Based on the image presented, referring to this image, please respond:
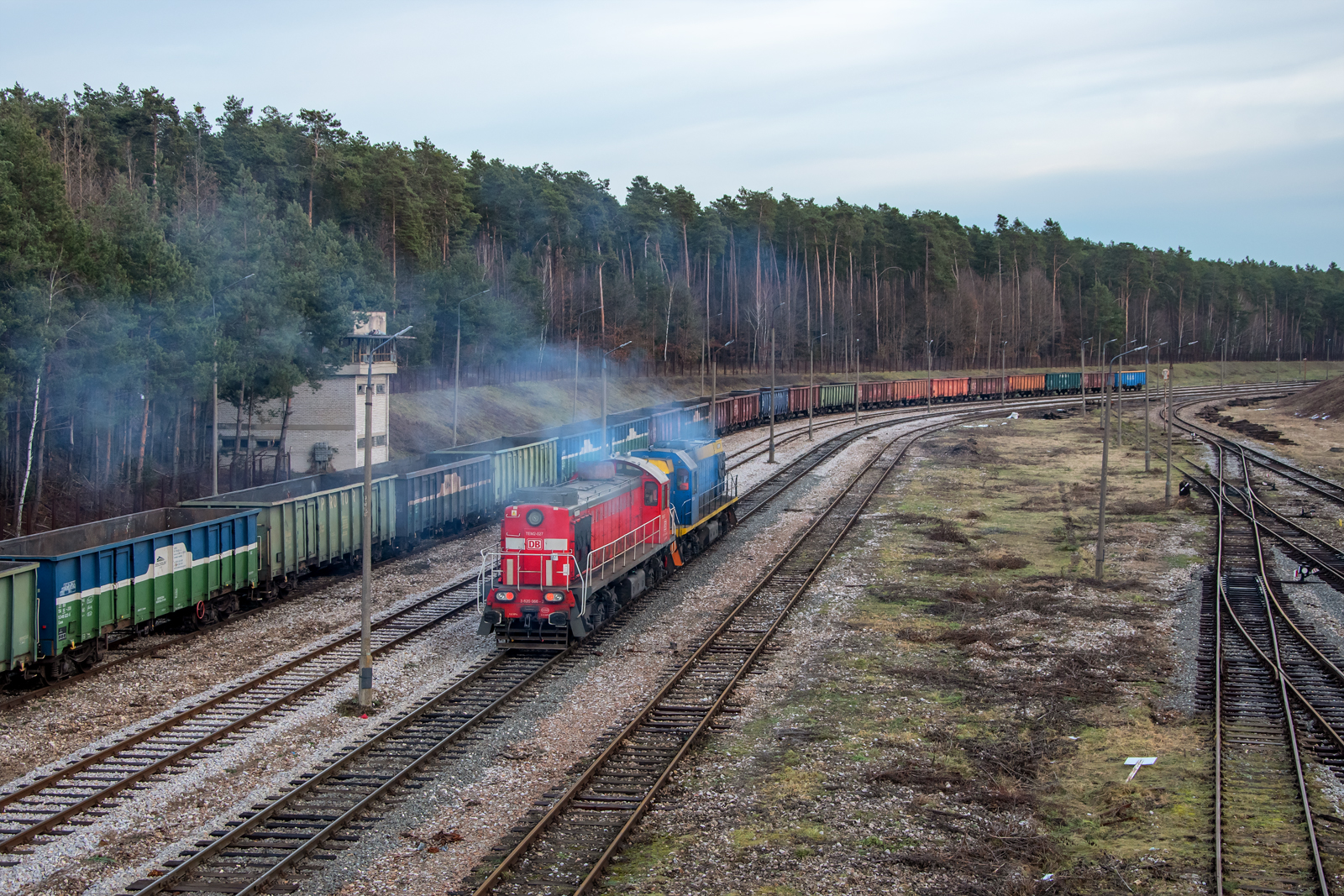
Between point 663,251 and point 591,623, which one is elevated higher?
point 663,251

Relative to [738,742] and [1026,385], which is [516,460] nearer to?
[738,742]

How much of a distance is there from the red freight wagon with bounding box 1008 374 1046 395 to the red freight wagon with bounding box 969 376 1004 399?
111 centimetres

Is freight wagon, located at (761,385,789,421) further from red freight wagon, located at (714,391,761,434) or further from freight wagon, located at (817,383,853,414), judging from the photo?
freight wagon, located at (817,383,853,414)

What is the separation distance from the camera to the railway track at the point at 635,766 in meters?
12.3

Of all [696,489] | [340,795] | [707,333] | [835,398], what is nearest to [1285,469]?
[835,398]

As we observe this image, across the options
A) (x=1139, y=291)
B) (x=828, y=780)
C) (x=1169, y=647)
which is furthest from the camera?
A: (x=1139, y=291)

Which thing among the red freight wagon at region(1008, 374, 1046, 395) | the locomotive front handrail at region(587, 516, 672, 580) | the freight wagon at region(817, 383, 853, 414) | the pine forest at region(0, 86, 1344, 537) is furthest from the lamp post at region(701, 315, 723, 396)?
the locomotive front handrail at region(587, 516, 672, 580)

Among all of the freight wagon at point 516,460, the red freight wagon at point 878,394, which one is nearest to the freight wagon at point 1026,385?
the red freight wagon at point 878,394

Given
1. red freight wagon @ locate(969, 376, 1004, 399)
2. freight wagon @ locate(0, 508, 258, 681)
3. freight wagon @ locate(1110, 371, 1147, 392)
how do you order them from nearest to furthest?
freight wagon @ locate(0, 508, 258, 681) → red freight wagon @ locate(969, 376, 1004, 399) → freight wagon @ locate(1110, 371, 1147, 392)

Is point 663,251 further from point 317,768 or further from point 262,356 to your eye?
point 317,768

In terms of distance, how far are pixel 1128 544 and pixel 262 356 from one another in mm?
32340

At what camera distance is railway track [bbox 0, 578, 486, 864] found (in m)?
13.7

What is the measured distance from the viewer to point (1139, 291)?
16075 cm

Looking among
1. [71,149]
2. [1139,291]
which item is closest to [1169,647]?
[71,149]
